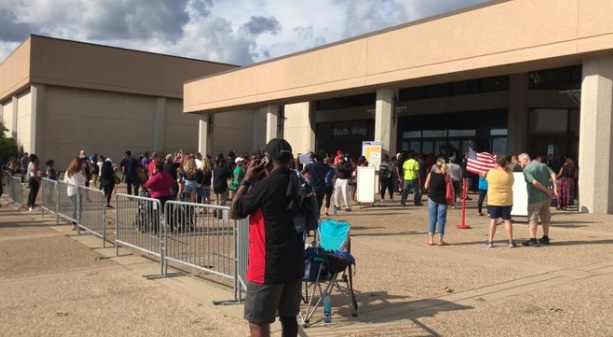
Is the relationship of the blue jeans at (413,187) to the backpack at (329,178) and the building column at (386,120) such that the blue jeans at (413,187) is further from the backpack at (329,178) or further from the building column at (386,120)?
the building column at (386,120)

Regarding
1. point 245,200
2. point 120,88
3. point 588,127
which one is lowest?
point 245,200

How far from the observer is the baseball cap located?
13.0 ft

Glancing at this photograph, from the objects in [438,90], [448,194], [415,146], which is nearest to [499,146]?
[438,90]

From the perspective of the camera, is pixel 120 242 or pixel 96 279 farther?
pixel 120 242

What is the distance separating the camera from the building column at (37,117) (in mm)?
37125

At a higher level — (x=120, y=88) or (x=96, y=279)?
(x=120, y=88)

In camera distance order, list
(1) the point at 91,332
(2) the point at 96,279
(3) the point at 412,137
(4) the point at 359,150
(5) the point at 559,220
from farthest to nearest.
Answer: (4) the point at 359,150 → (3) the point at 412,137 → (5) the point at 559,220 → (2) the point at 96,279 → (1) the point at 91,332

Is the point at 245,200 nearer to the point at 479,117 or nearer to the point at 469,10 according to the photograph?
the point at 469,10

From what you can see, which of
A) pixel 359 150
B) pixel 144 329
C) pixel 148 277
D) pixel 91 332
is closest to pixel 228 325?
pixel 144 329

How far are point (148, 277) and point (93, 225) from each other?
12.9 feet

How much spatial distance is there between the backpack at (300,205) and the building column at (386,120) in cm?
1765

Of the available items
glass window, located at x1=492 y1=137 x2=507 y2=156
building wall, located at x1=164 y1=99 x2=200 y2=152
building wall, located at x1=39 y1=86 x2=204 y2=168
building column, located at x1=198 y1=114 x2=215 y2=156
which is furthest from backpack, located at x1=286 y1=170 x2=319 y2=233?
building wall, located at x1=164 y1=99 x2=200 y2=152

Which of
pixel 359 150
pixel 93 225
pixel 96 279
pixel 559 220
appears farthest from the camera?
pixel 359 150

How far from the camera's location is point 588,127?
15.5m
